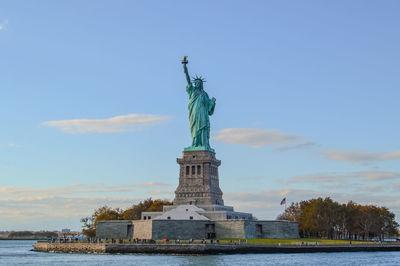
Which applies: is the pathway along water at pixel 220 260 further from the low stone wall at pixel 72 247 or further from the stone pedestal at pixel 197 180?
the stone pedestal at pixel 197 180

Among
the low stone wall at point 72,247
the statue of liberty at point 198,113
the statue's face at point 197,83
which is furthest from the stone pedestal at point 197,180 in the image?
the low stone wall at point 72,247

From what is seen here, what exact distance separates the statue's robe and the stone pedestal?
230 cm

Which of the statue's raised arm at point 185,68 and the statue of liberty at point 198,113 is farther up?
the statue's raised arm at point 185,68

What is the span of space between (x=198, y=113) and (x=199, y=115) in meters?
0.36

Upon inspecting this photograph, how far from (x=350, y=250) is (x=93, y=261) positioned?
33625mm

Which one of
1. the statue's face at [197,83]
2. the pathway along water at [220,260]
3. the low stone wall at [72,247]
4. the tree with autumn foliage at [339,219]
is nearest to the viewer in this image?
the pathway along water at [220,260]

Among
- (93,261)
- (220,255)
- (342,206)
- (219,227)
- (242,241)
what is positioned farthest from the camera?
(342,206)

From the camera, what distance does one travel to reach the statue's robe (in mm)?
89350

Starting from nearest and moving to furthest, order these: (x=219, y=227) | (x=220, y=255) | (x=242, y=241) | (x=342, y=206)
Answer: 1. (x=220, y=255)
2. (x=242, y=241)
3. (x=219, y=227)
4. (x=342, y=206)

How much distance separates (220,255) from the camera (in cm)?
6531

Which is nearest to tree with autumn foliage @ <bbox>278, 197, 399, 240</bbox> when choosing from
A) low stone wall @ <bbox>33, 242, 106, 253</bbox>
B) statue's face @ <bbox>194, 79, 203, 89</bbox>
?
statue's face @ <bbox>194, 79, 203, 89</bbox>

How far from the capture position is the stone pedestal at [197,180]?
3364 inches

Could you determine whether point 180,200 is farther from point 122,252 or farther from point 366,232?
point 366,232

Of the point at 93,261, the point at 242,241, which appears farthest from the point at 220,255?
the point at 93,261
